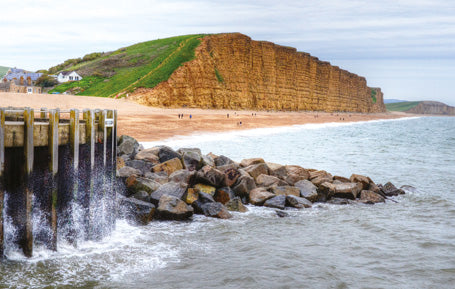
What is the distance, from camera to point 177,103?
83.9 m

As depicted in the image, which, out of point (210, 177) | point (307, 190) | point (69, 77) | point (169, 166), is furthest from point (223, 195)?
point (69, 77)

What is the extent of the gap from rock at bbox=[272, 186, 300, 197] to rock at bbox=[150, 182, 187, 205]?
13.6 ft

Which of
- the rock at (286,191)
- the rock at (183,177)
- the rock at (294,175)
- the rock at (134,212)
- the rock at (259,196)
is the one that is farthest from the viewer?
the rock at (294,175)

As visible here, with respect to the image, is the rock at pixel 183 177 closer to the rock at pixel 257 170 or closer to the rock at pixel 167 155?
the rock at pixel 167 155

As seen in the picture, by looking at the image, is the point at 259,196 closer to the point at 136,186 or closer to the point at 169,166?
the point at 169,166

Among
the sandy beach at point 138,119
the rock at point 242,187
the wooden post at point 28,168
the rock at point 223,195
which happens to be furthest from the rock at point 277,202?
the sandy beach at point 138,119

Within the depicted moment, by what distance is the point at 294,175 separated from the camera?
18.3 m

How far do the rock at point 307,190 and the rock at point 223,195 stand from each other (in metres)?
3.33

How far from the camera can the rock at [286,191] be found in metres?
16.4

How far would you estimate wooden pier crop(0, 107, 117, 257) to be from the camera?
8.59m

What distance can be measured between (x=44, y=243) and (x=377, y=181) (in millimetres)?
18409

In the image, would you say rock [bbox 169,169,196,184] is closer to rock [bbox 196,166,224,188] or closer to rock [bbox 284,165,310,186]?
rock [bbox 196,166,224,188]

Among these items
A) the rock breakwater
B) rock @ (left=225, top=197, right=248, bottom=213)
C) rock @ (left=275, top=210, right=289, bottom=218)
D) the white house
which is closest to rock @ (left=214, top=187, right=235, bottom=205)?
the rock breakwater

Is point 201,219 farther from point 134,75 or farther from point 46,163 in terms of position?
point 134,75
